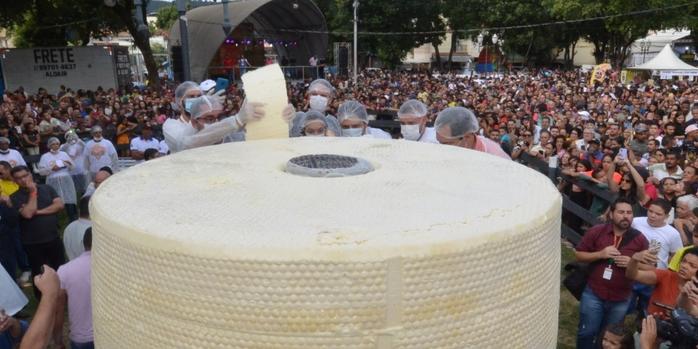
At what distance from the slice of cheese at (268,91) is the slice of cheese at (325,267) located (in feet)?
3.91

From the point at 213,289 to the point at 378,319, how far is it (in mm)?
491

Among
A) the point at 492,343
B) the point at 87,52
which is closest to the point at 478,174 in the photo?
the point at 492,343

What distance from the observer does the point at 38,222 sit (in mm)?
6043

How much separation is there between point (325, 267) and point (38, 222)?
545 centimetres

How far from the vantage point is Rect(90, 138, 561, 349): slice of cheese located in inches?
65.1

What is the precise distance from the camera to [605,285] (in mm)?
4484

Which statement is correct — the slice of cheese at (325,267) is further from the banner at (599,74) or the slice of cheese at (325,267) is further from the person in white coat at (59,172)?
the banner at (599,74)

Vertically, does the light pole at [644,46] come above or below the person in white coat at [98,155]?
above

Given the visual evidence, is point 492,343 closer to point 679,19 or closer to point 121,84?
point 121,84

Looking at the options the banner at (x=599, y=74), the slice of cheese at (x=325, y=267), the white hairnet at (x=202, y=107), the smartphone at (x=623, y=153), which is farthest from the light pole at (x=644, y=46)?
the slice of cheese at (x=325, y=267)

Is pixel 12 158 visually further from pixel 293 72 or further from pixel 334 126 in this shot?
pixel 293 72

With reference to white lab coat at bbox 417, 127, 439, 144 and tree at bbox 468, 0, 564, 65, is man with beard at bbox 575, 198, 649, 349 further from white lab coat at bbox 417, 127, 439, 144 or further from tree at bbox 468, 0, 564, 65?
tree at bbox 468, 0, 564, 65

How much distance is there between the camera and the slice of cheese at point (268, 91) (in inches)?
131

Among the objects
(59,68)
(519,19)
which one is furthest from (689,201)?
(519,19)
